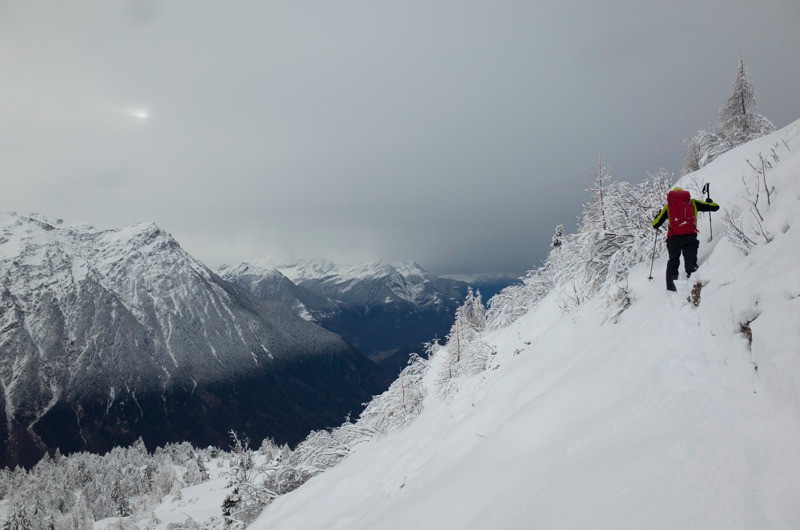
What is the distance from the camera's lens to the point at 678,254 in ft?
22.4

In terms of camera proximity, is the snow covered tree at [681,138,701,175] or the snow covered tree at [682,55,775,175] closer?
the snow covered tree at [682,55,775,175]

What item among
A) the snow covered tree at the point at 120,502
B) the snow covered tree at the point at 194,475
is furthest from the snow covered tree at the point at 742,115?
the snow covered tree at the point at 194,475

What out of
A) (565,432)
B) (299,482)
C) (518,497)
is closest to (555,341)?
(565,432)

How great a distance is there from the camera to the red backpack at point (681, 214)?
22.6ft

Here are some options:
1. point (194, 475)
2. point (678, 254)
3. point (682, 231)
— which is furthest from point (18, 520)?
point (682, 231)

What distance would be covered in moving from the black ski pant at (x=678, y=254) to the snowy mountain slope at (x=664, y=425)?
31cm

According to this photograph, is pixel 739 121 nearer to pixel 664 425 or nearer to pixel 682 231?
pixel 682 231

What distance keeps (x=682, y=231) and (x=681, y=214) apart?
383 mm

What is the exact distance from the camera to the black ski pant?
6660 mm

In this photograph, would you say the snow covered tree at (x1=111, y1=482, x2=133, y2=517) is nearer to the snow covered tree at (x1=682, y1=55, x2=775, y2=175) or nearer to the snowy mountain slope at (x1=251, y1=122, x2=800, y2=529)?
the snowy mountain slope at (x1=251, y1=122, x2=800, y2=529)

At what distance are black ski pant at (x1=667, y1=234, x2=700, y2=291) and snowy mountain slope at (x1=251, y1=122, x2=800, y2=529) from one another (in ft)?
1.03

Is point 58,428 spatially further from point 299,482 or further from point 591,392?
point 591,392

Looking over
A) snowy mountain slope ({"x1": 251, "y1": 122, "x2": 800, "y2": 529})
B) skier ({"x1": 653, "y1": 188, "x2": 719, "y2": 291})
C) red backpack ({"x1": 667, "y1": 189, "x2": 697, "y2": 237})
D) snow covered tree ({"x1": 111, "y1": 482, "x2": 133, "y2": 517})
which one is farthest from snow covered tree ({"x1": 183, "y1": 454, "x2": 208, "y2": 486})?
red backpack ({"x1": 667, "y1": 189, "x2": 697, "y2": 237})

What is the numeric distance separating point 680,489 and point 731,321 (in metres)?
2.51
